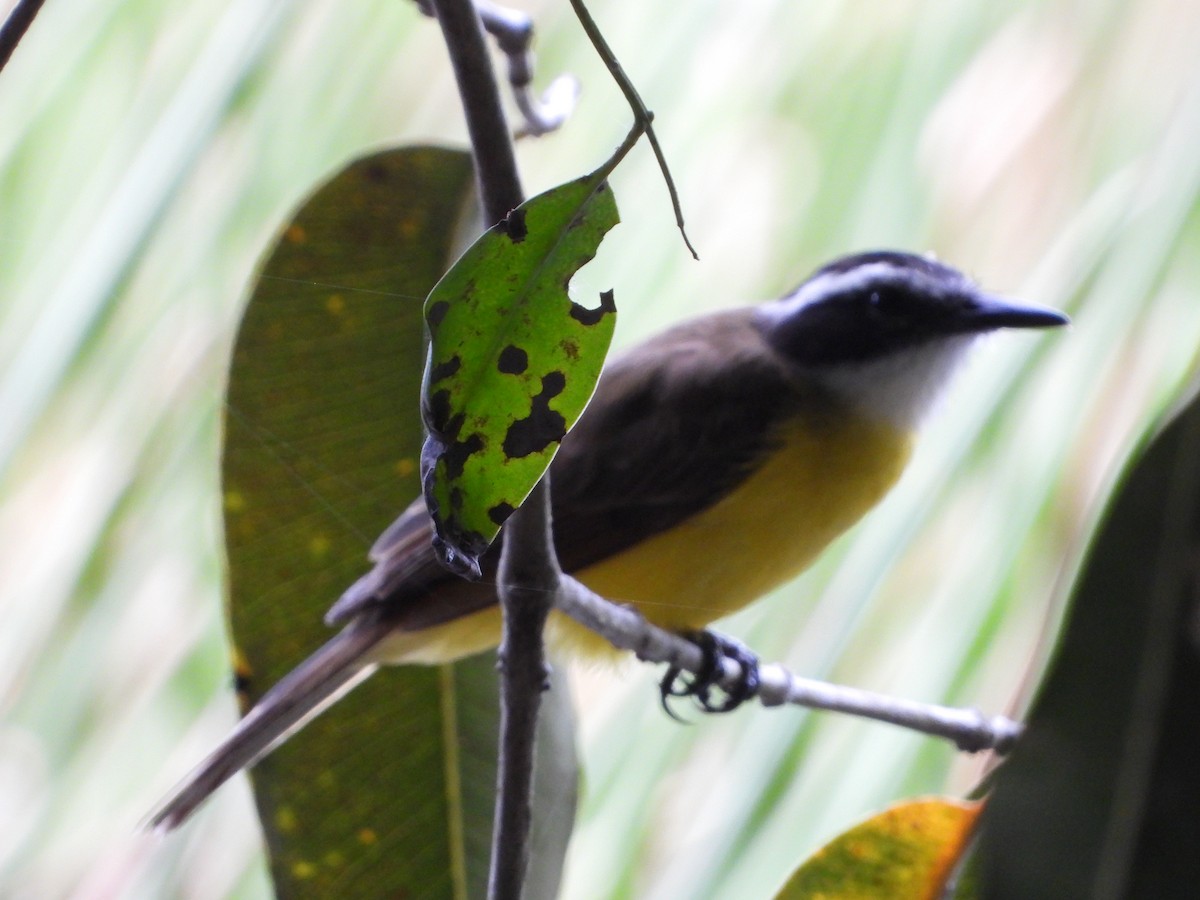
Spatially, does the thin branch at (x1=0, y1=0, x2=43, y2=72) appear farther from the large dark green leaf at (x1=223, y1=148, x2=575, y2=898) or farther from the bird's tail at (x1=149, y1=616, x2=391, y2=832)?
the bird's tail at (x1=149, y1=616, x2=391, y2=832)

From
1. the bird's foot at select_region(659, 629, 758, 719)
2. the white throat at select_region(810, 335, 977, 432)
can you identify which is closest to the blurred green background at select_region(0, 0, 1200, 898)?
the bird's foot at select_region(659, 629, 758, 719)

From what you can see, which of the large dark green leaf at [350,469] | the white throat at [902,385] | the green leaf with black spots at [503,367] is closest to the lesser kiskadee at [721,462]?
the white throat at [902,385]

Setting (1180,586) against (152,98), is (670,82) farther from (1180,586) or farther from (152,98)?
(1180,586)

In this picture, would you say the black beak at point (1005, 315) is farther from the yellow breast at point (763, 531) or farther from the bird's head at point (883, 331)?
the yellow breast at point (763, 531)

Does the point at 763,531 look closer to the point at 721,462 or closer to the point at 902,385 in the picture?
the point at 721,462

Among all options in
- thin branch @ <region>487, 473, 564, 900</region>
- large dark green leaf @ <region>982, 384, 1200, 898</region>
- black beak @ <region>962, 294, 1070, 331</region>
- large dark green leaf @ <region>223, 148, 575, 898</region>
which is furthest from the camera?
Result: black beak @ <region>962, 294, 1070, 331</region>

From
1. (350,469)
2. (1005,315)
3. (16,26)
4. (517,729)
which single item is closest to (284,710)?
(350,469)
